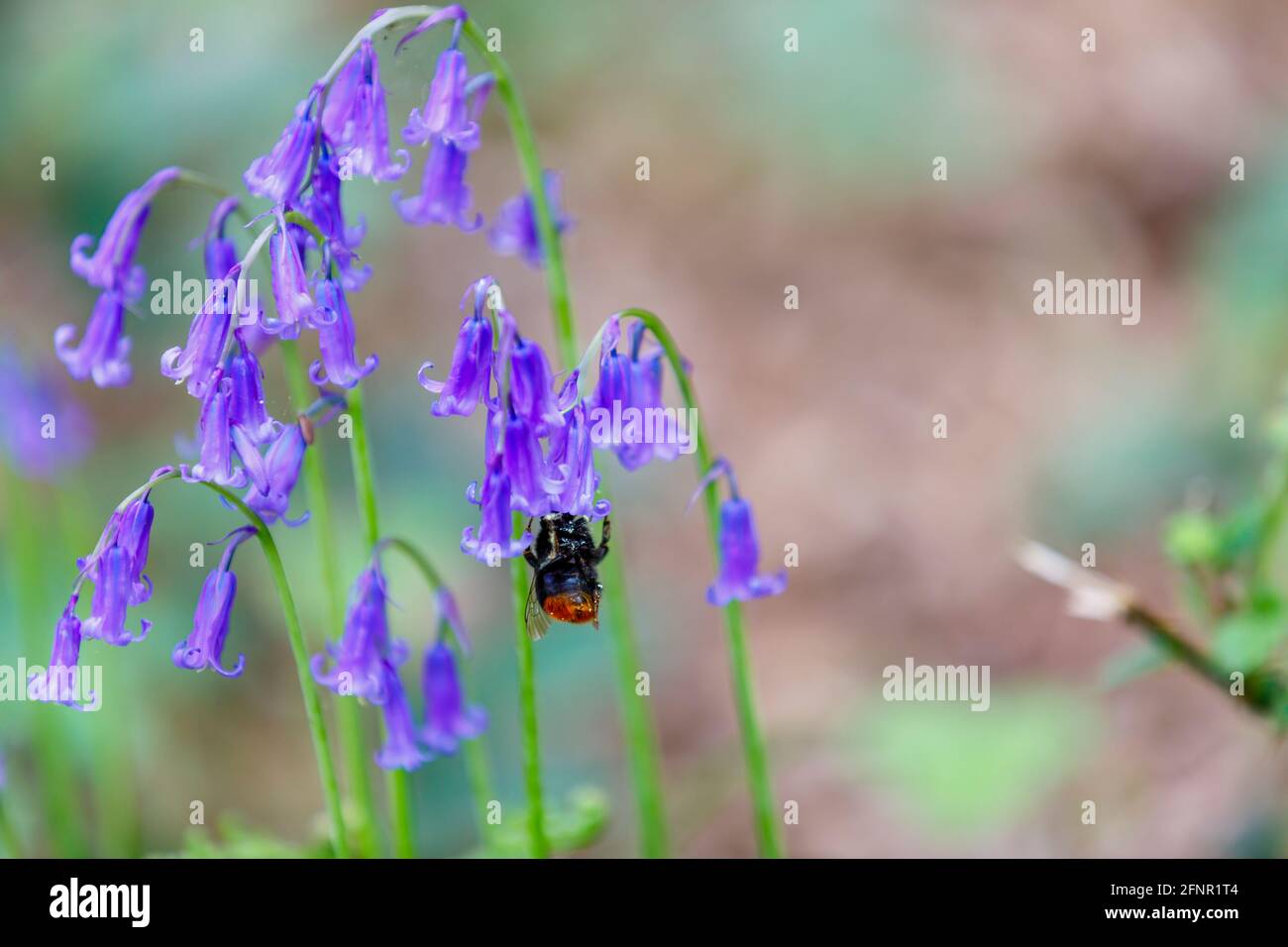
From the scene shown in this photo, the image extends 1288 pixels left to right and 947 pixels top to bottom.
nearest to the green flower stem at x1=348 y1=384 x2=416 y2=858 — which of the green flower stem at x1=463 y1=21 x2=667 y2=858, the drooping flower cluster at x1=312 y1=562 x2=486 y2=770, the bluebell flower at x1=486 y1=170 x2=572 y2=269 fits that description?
the drooping flower cluster at x1=312 y1=562 x2=486 y2=770

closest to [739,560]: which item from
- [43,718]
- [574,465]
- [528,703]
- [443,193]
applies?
[528,703]

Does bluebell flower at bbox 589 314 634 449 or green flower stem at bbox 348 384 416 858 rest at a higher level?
bluebell flower at bbox 589 314 634 449

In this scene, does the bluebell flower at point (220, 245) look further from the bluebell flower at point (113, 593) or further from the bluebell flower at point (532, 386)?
the bluebell flower at point (532, 386)

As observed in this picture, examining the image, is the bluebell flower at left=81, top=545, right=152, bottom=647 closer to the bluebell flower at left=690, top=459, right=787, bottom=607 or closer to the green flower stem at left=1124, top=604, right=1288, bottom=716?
the bluebell flower at left=690, top=459, right=787, bottom=607

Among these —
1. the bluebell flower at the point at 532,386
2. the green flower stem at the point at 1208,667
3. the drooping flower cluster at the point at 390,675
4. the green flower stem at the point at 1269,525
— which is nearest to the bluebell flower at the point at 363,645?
the drooping flower cluster at the point at 390,675
